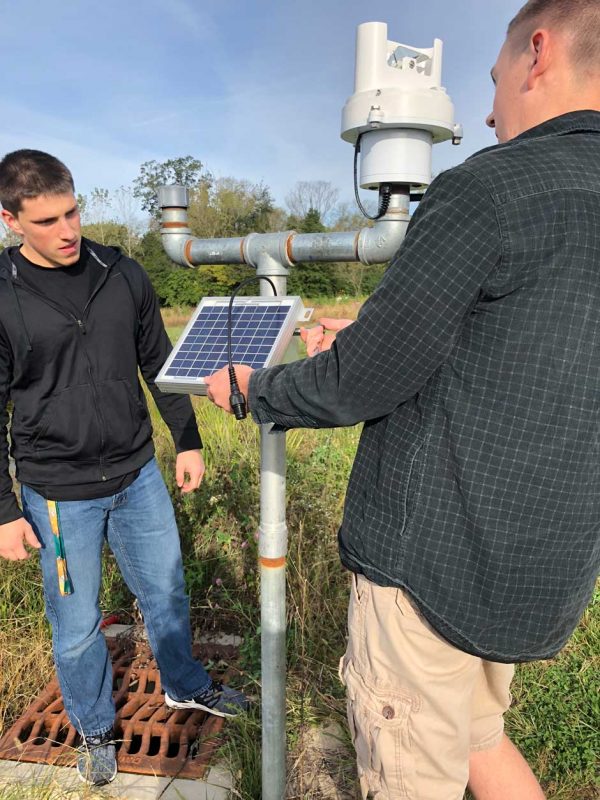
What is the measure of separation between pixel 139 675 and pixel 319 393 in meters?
2.09

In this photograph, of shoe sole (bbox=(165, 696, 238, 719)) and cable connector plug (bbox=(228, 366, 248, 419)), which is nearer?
cable connector plug (bbox=(228, 366, 248, 419))

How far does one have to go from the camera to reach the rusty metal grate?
2238 millimetres

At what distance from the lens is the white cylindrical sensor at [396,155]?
1.77 meters

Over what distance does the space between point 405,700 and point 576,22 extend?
4.76 ft

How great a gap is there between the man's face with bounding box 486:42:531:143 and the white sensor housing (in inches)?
19.3

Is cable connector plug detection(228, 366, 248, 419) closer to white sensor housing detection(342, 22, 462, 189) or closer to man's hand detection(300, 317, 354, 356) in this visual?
man's hand detection(300, 317, 354, 356)

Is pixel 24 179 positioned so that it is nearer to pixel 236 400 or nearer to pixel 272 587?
pixel 236 400

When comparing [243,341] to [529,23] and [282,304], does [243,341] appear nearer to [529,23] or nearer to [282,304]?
[282,304]

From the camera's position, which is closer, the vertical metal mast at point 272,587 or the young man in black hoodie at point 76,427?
the vertical metal mast at point 272,587

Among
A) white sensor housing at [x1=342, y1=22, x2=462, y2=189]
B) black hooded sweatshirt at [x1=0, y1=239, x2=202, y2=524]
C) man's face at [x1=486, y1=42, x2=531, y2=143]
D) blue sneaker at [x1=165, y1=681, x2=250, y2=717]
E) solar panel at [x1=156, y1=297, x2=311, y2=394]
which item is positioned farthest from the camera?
blue sneaker at [x1=165, y1=681, x2=250, y2=717]

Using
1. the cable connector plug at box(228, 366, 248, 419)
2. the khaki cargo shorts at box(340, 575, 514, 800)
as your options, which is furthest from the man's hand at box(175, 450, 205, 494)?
the khaki cargo shorts at box(340, 575, 514, 800)

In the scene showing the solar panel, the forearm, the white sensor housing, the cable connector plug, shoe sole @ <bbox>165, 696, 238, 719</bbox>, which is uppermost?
the white sensor housing

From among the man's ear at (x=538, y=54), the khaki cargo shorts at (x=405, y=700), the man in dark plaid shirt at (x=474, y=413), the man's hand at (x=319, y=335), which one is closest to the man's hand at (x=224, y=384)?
the man in dark plaid shirt at (x=474, y=413)

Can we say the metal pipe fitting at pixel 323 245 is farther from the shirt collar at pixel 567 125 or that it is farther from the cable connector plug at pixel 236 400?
the shirt collar at pixel 567 125
